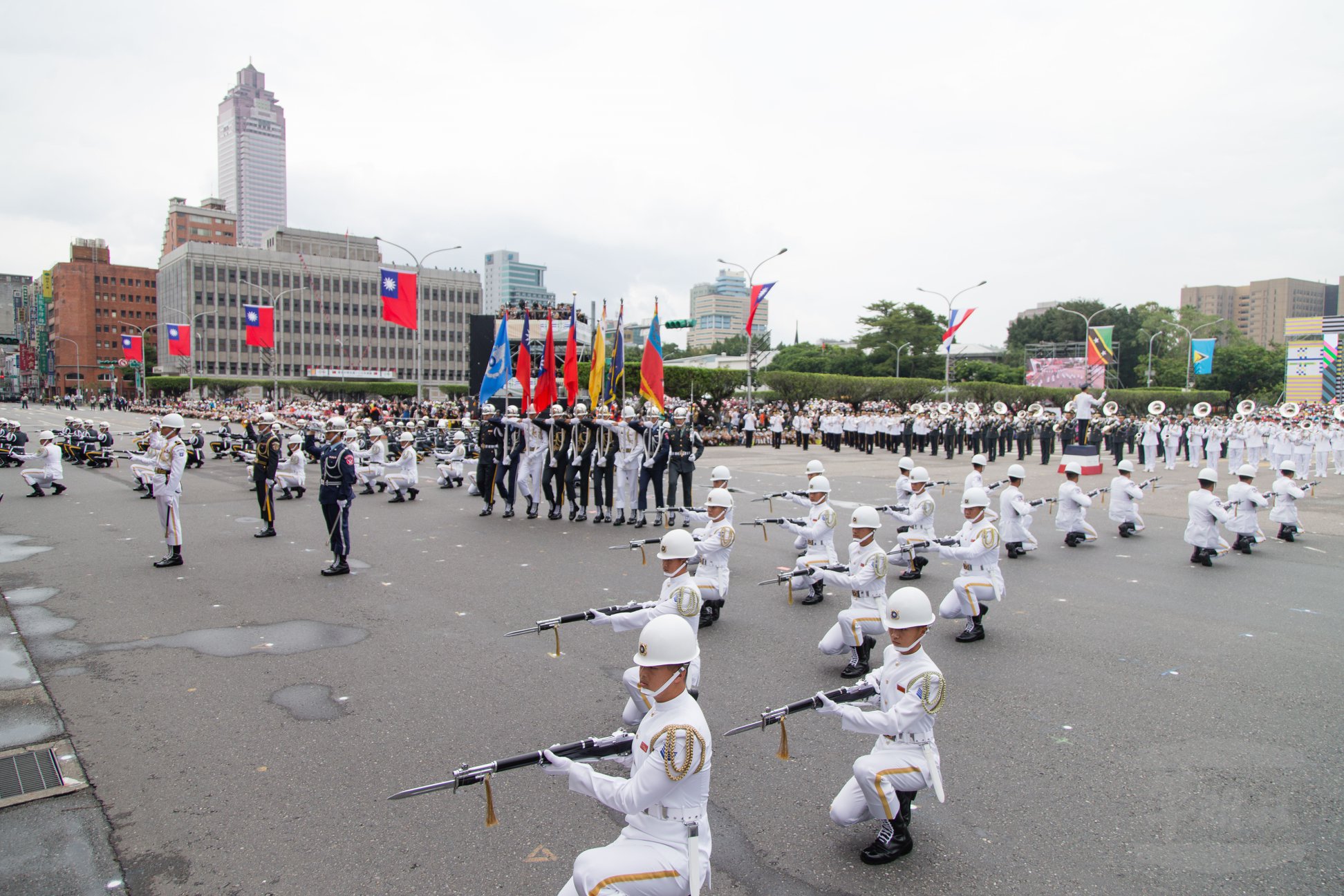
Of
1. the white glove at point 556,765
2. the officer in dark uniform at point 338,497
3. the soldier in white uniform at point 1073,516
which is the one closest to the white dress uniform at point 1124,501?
the soldier in white uniform at point 1073,516

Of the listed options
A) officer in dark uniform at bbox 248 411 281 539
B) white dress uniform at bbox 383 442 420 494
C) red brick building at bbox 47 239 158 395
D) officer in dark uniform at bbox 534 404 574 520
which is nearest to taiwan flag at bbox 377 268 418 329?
white dress uniform at bbox 383 442 420 494

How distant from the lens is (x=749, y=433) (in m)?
34.7

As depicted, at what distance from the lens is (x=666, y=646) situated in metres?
3.24

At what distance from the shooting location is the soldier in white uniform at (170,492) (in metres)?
10.4

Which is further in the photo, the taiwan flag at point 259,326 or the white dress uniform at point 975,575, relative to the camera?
the taiwan flag at point 259,326

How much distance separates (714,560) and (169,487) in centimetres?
774

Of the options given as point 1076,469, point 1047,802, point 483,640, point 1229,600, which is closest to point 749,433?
point 1076,469

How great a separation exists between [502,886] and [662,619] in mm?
1739

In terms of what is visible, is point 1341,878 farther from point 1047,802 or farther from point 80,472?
point 80,472

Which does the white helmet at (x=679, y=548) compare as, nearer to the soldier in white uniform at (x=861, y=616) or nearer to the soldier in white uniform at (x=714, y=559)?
the soldier in white uniform at (x=861, y=616)

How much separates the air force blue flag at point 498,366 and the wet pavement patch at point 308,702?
491 inches

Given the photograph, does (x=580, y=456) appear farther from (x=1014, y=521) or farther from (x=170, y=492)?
(x=1014, y=521)

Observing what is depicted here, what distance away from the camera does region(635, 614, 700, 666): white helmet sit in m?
3.23

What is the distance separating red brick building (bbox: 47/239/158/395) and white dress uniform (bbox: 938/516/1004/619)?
433 ft
